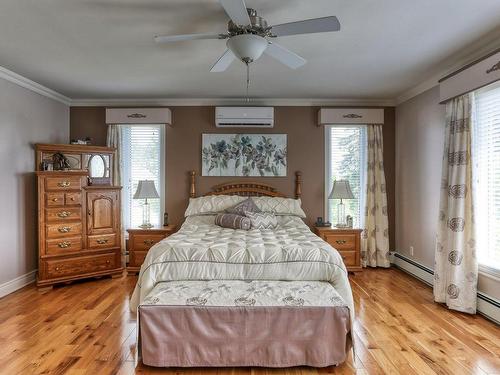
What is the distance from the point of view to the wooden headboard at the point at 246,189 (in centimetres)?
495

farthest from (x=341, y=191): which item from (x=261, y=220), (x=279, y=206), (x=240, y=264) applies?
(x=240, y=264)

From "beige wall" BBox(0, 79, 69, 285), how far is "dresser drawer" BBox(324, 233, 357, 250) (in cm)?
416

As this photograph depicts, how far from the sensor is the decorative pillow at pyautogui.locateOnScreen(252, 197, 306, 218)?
4.57m

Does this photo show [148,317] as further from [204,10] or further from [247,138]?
[247,138]

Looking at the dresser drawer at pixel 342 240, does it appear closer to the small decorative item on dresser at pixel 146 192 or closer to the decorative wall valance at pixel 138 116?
the small decorative item on dresser at pixel 146 192

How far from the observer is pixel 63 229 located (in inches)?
161

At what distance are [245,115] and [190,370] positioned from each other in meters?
3.61

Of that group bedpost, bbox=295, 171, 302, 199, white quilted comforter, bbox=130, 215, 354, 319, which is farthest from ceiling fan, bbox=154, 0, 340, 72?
bedpost, bbox=295, 171, 302, 199

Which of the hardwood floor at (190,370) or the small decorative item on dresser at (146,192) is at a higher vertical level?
the small decorative item on dresser at (146,192)

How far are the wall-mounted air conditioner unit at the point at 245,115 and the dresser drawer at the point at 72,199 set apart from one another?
232 centimetres

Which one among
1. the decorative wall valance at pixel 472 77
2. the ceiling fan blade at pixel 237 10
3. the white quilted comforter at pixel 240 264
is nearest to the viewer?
the ceiling fan blade at pixel 237 10

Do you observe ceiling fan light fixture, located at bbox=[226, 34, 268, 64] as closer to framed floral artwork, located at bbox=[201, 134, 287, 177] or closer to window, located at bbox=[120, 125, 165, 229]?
framed floral artwork, located at bbox=[201, 134, 287, 177]

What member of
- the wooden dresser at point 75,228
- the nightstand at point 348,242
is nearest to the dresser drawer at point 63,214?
the wooden dresser at point 75,228

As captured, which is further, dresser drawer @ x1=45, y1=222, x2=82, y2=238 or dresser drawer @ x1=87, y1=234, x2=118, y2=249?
dresser drawer @ x1=87, y1=234, x2=118, y2=249
